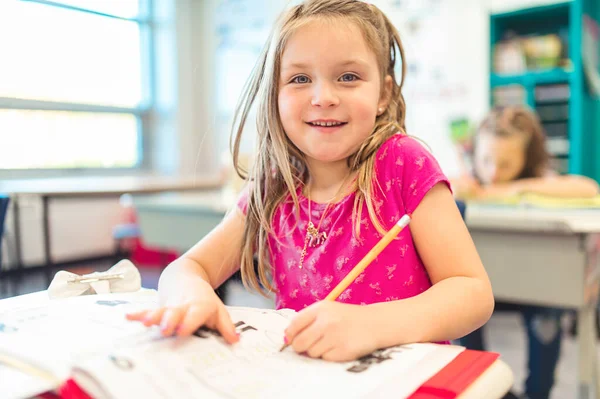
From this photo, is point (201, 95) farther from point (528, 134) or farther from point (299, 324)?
point (299, 324)

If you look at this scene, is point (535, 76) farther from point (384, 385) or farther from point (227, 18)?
point (384, 385)

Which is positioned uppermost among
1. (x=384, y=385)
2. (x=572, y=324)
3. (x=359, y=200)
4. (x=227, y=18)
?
(x=227, y=18)

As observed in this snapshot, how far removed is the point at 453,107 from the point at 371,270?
348cm

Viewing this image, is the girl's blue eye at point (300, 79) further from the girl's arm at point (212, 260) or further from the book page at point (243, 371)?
the book page at point (243, 371)

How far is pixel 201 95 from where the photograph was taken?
5348 mm

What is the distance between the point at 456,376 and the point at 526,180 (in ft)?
5.83

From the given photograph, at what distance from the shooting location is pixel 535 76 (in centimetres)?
360

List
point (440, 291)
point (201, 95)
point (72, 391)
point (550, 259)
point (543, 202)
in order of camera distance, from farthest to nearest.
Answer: point (201, 95)
point (543, 202)
point (550, 259)
point (440, 291)
point (72, 391)

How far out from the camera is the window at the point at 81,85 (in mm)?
3541

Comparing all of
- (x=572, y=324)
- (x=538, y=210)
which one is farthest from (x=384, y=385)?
(x=572, y=324)

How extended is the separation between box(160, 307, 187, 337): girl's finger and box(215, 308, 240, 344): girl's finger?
0.04 metres

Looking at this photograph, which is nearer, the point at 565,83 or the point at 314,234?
the point at 314,234

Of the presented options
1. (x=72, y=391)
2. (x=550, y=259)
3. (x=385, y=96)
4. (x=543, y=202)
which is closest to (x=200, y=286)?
(x=72, y=391)

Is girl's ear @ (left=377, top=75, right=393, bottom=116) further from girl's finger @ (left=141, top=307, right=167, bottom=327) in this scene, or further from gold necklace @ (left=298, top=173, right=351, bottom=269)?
girl's finger @ (left=141, top=307, right=167, bottom=327)
